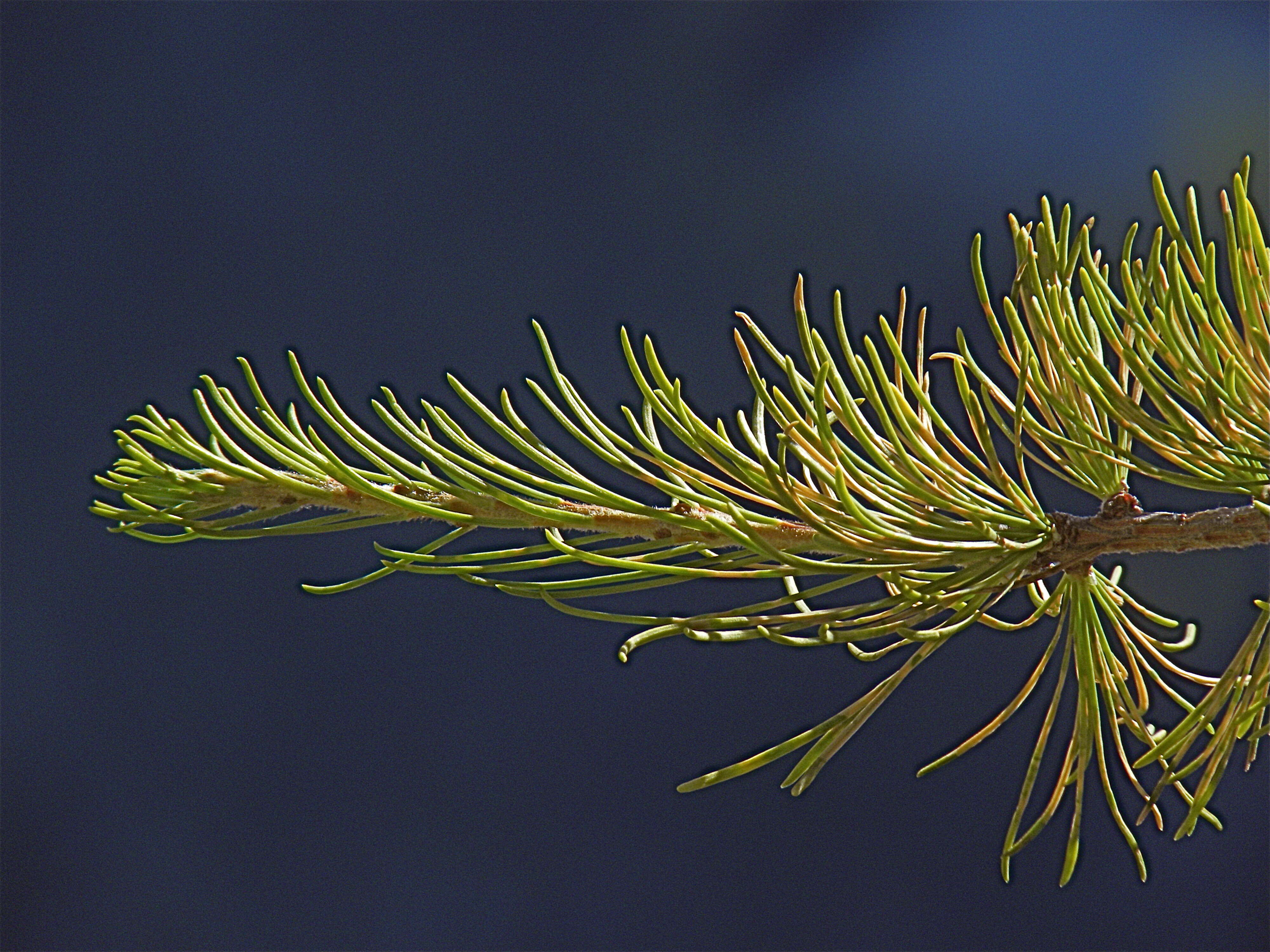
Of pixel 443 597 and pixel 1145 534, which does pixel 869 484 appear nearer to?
pixel 1145 534

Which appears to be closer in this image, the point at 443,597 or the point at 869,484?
the point at 869,484

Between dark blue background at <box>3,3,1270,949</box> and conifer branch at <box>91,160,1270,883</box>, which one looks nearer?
conifer branch at <box>91,160,1270,883</box>

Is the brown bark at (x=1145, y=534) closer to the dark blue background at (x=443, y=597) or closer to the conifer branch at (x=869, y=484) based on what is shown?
the conifer branch at (x=869, y=484)

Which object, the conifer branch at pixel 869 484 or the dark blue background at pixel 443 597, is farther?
the dark blue background at pixel 443 597

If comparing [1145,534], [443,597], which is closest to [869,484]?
[1145,534]

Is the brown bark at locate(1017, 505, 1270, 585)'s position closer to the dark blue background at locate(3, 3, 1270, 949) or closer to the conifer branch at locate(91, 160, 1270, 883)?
the conifer branch at locate(91, 160, 1270, 883)

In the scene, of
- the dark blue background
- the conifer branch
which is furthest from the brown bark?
the dark blue background

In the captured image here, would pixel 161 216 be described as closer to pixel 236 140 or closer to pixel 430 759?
pixel 236 140

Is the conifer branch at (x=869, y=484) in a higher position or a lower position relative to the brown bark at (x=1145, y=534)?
higher

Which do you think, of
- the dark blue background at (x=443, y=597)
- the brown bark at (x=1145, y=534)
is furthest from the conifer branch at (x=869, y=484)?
the dark blue background at (x=443, y=597)

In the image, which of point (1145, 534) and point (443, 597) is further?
point (443, 597)

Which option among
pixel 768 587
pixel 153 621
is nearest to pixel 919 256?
pixel 768 587
